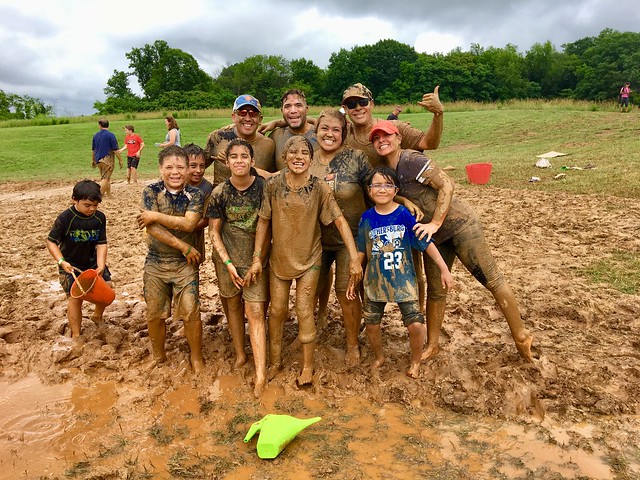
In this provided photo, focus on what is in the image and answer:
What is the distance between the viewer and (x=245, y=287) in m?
4.02

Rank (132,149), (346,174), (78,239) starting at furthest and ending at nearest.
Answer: (132,149) < (78,239) < (346,174)

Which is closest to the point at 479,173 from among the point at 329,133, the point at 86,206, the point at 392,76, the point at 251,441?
the point at 329,133

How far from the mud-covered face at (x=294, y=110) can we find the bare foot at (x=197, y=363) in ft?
6.59

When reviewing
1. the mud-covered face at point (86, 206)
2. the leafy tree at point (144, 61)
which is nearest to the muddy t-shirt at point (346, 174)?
the mud-covered face at point (86, 206)

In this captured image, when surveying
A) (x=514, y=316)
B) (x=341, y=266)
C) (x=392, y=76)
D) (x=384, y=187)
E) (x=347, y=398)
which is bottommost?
(x=347, y=398)

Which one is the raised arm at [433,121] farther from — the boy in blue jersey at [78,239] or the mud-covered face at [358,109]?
the boy in blue jersey at [78,239]

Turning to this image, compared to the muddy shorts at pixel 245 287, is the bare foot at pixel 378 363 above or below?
below

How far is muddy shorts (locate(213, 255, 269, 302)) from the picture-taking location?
4.03m

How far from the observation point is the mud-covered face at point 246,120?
13.9ft

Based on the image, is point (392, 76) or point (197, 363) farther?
point (392, 76)

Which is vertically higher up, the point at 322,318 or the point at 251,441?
the point at 322,318

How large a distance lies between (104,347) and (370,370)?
2.25 meters

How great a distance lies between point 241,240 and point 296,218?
486 millimetres

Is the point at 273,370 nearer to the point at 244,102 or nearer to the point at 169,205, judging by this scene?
the point at 169,205
